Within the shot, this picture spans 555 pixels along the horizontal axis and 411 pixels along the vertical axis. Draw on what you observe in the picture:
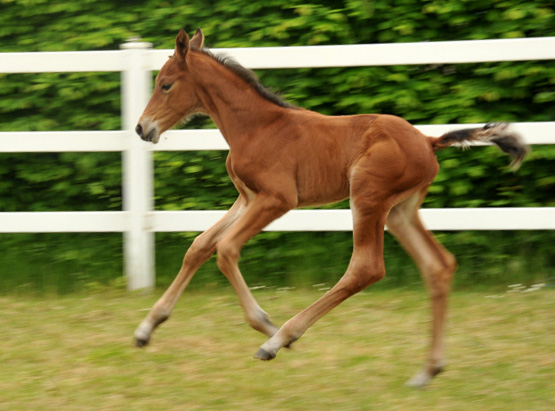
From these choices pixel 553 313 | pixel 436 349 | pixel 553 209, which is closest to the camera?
pixel 436 349

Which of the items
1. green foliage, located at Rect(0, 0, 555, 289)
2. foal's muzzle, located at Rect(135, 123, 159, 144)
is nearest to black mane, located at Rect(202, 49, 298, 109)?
foal's muzzle, located at Rect(135, 123, 159, 144)

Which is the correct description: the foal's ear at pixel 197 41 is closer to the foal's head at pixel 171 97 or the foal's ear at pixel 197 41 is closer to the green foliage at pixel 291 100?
the foal's head at pixel 171 97

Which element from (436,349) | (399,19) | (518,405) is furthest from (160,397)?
(399,19)

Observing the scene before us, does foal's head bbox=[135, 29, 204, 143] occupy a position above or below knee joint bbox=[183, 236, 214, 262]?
above

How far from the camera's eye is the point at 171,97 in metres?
4.71

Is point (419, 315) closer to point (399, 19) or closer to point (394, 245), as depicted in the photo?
point (394, 245)

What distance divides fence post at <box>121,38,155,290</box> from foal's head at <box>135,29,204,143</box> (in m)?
1.66

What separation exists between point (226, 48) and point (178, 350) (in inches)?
98.8

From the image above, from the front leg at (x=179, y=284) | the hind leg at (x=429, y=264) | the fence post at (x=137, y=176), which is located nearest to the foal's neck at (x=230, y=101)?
the front leg at (x=179, y=284)

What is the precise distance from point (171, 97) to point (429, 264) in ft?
5.17

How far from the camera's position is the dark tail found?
4.30m

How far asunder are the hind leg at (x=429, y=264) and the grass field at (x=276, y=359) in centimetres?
12

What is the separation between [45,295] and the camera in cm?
643

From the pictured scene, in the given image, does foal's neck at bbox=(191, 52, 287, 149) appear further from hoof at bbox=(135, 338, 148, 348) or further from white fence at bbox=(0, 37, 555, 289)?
white fence at bbox=(0, 37, 555, 289)
